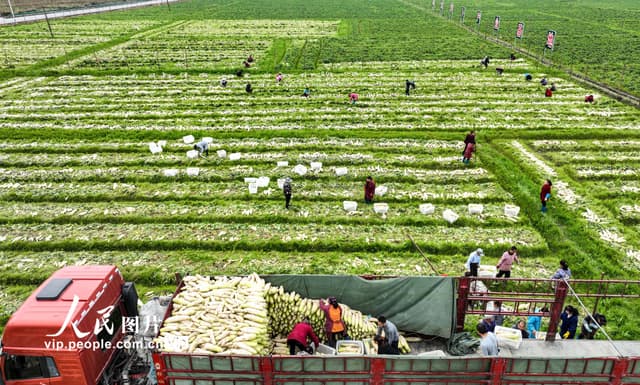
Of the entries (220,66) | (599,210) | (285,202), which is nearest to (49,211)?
(285,202)

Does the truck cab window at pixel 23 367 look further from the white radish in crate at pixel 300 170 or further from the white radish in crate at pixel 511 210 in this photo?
the white radish in crate at pixel 511 210

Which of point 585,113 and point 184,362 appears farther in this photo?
point 585,113

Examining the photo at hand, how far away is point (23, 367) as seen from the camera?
988cm

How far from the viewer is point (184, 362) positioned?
980 centimetres

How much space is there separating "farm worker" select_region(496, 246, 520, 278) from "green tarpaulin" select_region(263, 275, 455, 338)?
435cm

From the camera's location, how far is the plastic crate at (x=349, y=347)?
11.3 meters

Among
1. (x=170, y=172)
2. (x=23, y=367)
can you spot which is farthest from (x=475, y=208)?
(x=23, y=367)

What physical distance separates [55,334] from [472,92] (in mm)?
37206

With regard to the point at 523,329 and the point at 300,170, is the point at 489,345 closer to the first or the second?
the point at 523,329

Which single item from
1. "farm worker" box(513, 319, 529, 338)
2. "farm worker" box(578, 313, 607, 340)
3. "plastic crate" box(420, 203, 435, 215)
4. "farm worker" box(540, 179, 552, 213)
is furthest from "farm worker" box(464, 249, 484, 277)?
"farm worker" box(540, 179, 552, 213)

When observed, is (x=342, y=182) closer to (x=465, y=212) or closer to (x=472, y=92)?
(x=465, y=212)

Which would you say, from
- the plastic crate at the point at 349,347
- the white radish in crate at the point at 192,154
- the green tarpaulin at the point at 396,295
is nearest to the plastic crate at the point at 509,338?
the green tarpaulin at the point at 396,295

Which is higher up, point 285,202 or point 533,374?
point 533,374

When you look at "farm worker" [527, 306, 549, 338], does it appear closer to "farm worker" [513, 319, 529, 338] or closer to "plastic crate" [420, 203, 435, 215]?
"farm worker" [513, 319, 529, 338]
